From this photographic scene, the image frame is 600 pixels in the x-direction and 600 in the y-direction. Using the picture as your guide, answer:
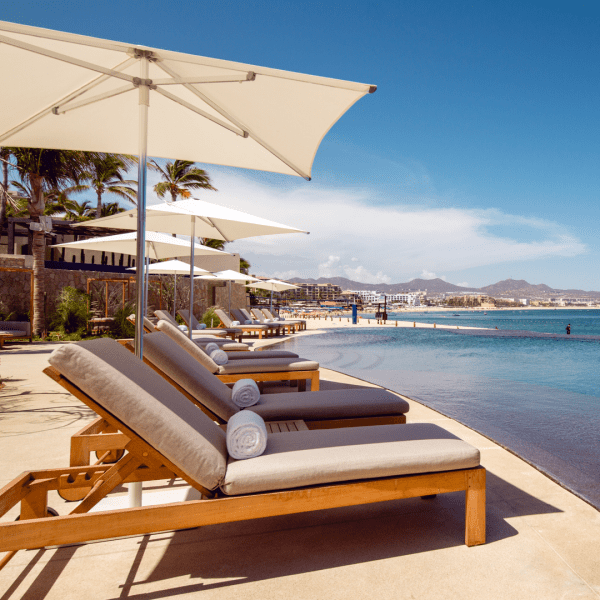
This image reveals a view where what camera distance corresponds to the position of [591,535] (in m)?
2.15

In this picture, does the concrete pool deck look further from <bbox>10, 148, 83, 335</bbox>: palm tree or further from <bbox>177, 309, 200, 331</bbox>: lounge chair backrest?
<bbox>10, 148, 83, 335</bbox>: palm tree

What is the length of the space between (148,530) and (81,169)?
44.6ft

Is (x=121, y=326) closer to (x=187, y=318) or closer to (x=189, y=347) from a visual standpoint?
(x=187, y=318)

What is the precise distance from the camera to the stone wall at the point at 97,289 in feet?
45.1

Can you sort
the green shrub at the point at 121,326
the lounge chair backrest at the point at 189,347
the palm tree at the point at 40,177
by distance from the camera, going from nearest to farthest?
the lounge chair backrest at the point at 189,347
the palm tree at the point at 40,177
the green shrub at the point at 121,326

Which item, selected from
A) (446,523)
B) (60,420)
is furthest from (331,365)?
(446,523)

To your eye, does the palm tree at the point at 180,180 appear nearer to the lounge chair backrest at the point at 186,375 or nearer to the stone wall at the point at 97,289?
the stone wall at the point at 97,289

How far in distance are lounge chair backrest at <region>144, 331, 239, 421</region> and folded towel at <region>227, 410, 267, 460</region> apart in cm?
95

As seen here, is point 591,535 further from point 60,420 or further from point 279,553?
point 60,420

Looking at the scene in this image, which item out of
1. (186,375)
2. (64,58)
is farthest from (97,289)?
(64,58)

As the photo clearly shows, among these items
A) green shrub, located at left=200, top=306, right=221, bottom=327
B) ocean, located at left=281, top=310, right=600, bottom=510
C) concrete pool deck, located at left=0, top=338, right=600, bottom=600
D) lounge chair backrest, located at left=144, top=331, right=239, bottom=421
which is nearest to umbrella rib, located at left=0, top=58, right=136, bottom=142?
lounge chair backrest, located at left=144, top=331, right=239, bottom=421

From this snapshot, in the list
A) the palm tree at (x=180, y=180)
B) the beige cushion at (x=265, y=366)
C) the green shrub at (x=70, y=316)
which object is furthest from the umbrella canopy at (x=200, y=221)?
the palm tree at (x=180, y=180)

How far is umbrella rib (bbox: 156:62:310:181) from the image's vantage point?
8.35 ft

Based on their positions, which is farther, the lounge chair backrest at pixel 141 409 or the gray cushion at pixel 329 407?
the gray cushion at pixel 329 407
